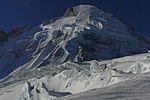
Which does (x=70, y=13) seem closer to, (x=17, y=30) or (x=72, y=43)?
(x=17, y=30)

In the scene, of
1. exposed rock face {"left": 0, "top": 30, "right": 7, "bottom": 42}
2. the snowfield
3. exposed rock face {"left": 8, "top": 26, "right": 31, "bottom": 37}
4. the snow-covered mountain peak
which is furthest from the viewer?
exposed rock face {"left": 8, "top": 26, "right": 31, "bottom": 37}

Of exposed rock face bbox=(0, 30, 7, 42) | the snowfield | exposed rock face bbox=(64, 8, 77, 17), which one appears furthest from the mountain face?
exposed rock face bbox=(64, 8, 77, 17)

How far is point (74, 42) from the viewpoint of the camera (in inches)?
5989

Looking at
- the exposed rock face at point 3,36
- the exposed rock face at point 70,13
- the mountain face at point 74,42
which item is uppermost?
the exposed rock face at point 70,13

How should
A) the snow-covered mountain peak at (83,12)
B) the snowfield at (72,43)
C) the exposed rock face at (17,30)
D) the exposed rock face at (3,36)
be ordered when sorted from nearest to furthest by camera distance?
the snowfield at (72,43), the snow-covered mountain peak at (83,12), the exposed rock face at (3,36), the exposed rock face at (17,30)

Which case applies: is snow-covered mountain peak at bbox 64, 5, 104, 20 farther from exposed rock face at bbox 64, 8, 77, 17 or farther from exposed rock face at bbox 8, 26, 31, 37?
exposed rock face at bbox 8, 26, 31, 37

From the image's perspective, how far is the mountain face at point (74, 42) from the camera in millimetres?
142375

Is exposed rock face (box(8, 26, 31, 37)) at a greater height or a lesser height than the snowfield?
greater

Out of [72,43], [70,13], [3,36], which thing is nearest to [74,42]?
[72,43]

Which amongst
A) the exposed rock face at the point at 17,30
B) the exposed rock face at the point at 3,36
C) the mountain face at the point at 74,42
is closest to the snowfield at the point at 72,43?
the mountain face at the point at 74,42

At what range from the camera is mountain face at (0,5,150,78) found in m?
142

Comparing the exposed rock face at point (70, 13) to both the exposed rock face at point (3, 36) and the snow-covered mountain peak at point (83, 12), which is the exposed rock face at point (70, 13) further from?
the exposed rock face at point (3, 36)

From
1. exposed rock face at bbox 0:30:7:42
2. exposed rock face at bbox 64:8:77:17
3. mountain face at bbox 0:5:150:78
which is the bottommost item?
mountain face at bbox 0:5:150:78

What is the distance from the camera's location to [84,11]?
181875 millimetres
